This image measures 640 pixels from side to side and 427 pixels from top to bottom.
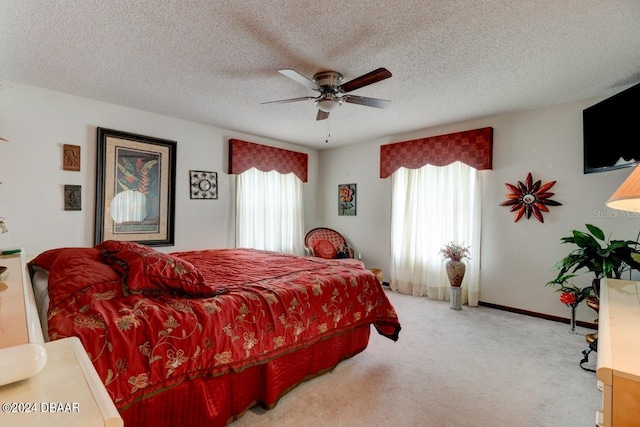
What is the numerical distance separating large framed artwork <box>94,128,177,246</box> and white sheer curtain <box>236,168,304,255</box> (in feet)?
3.48

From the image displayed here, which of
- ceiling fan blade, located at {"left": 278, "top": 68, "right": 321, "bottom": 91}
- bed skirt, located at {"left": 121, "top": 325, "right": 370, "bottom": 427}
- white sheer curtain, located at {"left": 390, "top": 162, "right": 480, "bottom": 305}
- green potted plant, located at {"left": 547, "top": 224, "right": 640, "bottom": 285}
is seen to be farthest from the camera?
white sheer curtain, located at {"left": 390, "top": 162, "right": 480, "bottom": 305}

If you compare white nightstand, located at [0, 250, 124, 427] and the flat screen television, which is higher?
the flat screen television

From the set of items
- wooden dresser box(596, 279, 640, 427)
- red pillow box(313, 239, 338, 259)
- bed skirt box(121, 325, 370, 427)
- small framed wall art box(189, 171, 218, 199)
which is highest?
small framed wall art box(189, 171, 218, 199)

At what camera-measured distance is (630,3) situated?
1814 mm

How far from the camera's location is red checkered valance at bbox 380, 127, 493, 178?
156 inches

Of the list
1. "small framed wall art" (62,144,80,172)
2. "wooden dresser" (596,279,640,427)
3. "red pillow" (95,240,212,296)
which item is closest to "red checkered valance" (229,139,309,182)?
"small framed wall art" (62,144,80,172)

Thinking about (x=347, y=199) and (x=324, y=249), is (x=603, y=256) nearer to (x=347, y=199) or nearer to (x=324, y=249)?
(x=324, y=249)

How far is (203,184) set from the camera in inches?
173

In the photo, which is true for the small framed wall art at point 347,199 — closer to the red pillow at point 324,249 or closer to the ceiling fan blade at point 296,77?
the red pillow at point 324,249

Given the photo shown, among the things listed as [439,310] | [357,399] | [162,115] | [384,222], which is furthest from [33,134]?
[439,310]

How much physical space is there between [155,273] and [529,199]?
406 centimetres

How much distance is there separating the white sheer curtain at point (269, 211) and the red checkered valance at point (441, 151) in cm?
170

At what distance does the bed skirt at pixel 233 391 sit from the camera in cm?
143

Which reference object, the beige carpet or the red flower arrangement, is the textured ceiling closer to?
the red flower arrangement
